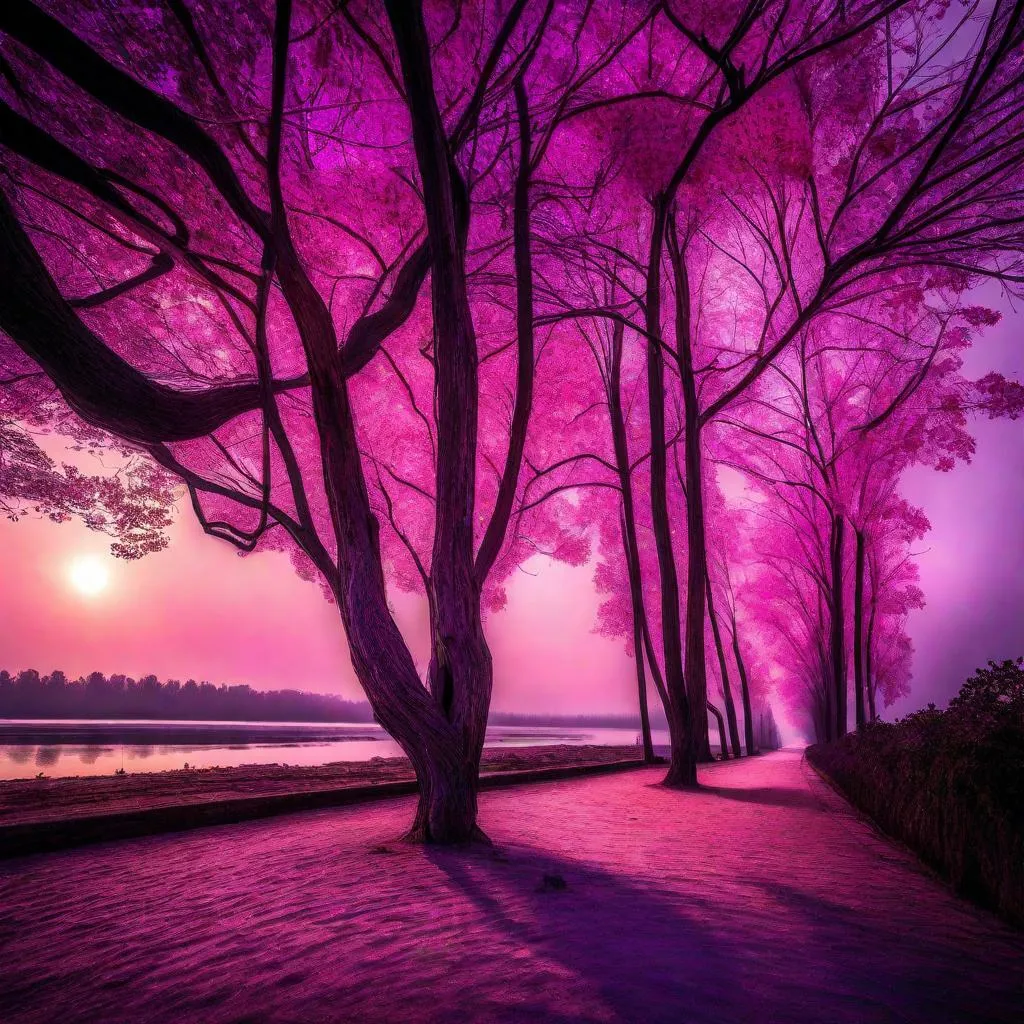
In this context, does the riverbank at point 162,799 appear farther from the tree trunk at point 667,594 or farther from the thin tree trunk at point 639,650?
the thin tree trunk at point 639,650

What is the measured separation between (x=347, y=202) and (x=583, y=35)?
10.5ft

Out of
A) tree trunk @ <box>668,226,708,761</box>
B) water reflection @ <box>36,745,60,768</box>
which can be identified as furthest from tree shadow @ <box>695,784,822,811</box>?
water reflection @ <box>36,745,60,768</box>

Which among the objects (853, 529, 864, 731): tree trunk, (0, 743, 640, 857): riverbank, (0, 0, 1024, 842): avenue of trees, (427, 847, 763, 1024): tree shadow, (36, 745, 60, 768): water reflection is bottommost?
(36, 745, 60, 768): water reflection

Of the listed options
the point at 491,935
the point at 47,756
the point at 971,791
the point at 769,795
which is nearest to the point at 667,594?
the point at 769,795

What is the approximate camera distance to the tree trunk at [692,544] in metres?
9.06

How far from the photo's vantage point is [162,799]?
17.7 feet

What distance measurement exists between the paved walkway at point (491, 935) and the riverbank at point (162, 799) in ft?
0.67

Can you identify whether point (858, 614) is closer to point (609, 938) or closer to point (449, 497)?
point (449, 497)

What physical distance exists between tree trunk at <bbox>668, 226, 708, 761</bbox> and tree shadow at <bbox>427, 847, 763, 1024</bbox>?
597cm

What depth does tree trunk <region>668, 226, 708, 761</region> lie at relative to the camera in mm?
9062

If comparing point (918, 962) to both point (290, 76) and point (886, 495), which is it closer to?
point (290, 76)

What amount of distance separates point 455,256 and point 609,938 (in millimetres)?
4477

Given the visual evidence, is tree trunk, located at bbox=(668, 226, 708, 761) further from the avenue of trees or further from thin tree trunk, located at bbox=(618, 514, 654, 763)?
thin tree trunk, located at bbox=(618, 514, 654, 763)

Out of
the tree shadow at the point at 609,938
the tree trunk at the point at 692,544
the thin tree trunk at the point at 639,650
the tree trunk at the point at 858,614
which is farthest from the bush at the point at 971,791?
the tree trunk at the point at 858,614
